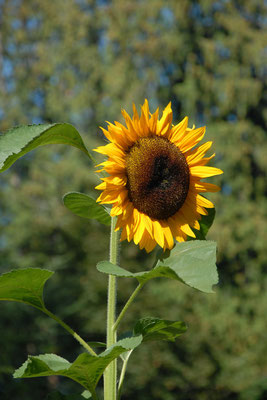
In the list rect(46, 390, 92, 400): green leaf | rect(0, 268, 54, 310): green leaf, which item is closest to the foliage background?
rect(46, 390, 92, 400): green leaf

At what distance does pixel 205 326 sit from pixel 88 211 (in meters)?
7.05

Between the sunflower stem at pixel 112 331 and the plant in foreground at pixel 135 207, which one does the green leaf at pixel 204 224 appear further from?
the sunflower stem at pixel 112 331

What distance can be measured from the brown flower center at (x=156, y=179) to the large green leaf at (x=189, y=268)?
0.10 metres

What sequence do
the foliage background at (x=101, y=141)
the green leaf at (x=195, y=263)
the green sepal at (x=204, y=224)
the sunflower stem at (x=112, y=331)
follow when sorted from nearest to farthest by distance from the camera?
the green leaf at (x=195, y=263) < the sunflower stem at (x=112, y=331) < the green sepal at (x=204, y=224) < the foliage background at (x=101, y=141)

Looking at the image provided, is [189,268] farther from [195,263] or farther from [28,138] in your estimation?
[28,138]

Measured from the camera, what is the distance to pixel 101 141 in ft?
31.1

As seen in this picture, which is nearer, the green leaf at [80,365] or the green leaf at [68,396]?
the green leaf at [80,365]

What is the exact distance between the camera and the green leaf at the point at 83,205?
0.77 m

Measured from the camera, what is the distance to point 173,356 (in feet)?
20.5

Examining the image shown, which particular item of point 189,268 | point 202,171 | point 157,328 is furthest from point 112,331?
point 202,171

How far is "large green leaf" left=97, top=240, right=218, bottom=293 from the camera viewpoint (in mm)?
631

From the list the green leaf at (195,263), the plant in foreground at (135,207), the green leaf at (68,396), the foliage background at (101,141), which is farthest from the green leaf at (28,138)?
the foliage background at (101,141)

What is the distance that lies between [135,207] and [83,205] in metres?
0.08

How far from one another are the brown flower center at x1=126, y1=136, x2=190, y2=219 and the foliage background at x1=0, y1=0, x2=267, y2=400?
4.63m
